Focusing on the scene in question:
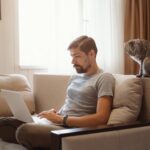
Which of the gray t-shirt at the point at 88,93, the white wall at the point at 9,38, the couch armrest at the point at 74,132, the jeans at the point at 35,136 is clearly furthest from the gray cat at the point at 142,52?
the white wall at the point at 9,38

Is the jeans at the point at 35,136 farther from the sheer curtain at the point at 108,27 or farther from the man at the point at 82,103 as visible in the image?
the sheer curtain at the point at 108,27

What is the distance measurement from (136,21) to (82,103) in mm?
1866

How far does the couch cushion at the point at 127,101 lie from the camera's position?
192 cm

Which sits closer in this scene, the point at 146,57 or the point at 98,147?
the point at 98,147

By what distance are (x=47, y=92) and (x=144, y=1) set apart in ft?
5.44

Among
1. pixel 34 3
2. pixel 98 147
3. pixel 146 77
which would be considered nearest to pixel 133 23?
pixel 34 3

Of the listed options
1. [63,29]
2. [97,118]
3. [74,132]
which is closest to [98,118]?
[97,118]

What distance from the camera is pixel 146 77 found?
6.74ft

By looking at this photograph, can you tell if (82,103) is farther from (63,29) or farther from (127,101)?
(63,29)

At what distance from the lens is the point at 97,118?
1858mm

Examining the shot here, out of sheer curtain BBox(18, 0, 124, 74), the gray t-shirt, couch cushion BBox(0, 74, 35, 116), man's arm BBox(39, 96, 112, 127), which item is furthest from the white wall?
man's arm BBox(39, 96, 112, 127)

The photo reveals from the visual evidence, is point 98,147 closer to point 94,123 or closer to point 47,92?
point 94,123

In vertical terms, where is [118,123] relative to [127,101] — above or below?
below

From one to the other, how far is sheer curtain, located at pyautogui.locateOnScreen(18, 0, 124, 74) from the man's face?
4.47 feet
